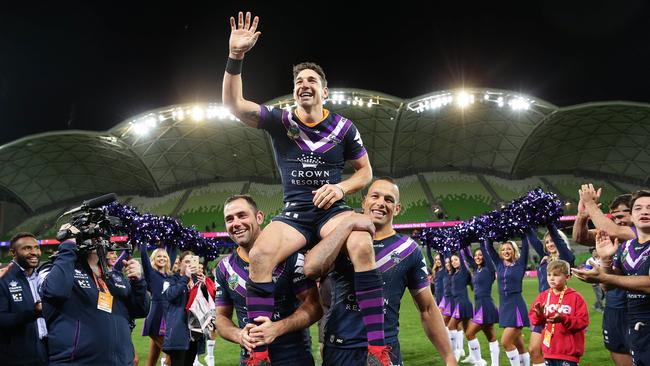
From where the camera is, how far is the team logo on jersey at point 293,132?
4.02 meters

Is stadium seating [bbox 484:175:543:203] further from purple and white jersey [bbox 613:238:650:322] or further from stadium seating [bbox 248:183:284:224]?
purple and white jersey [bbox 613:238:650:322]

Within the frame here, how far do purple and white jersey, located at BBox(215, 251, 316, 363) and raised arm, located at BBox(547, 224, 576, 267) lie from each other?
17.1 ft

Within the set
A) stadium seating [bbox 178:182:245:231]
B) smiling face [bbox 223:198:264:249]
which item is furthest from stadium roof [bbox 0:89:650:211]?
smiling face [bbox 223:198:264:249]

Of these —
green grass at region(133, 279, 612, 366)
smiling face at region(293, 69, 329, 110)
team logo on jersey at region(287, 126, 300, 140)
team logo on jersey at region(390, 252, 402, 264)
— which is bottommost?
green grass at region(133, 279, 612, 366)

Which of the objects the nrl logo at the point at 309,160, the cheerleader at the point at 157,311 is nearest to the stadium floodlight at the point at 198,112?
the cheerleader at the point at 157,311

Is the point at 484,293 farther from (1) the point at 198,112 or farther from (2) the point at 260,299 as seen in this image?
(1) the point at 198,112

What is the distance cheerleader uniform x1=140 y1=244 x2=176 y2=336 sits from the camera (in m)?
8.14

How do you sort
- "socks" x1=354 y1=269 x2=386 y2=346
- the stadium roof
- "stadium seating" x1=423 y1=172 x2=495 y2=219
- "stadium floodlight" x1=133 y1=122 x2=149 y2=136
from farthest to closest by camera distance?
"stadium seating" x1=423 y1=172 x2=495 y2=219 < "stadium floodlight" x1=133 y1=122 x2=149 y2=136 < the stadium roof < "socks" x1=354 y1=269 x2=386 y2=346

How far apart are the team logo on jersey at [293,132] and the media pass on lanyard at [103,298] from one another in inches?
90.6

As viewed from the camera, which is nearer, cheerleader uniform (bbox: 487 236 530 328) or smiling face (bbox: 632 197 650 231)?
smiling face (bbox: 632 197 650 231)

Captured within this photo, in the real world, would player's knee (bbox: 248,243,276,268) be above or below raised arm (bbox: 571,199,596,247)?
below

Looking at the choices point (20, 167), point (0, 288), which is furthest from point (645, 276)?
point (20, 167)

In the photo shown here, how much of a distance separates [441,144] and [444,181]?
4442mm

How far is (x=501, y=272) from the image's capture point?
9.36 meters
